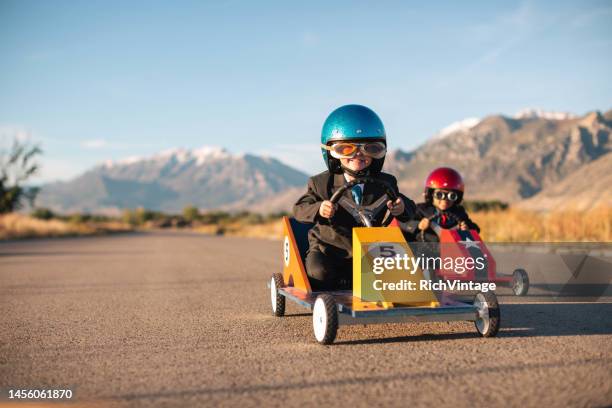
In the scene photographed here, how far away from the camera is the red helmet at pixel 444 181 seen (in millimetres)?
8648

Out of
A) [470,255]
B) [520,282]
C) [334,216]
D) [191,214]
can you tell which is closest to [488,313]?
[334,216]

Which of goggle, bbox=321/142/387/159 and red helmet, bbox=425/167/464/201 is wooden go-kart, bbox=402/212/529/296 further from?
goggle, bbox=321/142/387/159

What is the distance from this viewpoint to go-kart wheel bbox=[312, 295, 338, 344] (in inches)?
170

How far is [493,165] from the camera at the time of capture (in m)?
142

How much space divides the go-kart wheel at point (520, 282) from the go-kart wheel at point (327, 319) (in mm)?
3768

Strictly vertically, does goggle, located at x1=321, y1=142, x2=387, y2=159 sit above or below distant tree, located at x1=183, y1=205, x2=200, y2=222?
above

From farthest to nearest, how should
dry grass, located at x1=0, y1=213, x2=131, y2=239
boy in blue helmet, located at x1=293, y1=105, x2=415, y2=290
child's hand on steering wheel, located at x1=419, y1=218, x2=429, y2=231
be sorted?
dry grass, located at x1=0, y1=213, x2=131, y2=239
child's hand on steering wheel, located at x1=419, y1=218, x2=429, y2=231
boy in blue helmet, located at x1=293, y1=105, x2=415, y2=290

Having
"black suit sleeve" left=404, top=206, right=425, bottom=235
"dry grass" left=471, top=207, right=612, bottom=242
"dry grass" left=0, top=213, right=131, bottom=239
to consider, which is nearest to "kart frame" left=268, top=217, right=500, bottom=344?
"black suit sleeve" left=404, top=206, right=425, bottom=235

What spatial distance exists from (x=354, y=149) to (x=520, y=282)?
10.1 feet

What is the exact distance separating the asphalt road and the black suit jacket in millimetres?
755

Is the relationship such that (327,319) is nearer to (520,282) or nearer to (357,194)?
(357,194)

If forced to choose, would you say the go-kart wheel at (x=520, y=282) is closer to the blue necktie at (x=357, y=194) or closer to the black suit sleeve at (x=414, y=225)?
the black suit sleeve at (x=414, y=225)

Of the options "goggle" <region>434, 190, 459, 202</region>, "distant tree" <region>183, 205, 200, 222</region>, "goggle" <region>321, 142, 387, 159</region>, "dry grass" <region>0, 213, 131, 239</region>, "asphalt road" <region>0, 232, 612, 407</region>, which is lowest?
"distant tree" <region>183, 205, 200, 222</region>

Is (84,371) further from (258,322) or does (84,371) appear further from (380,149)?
(380,149)
